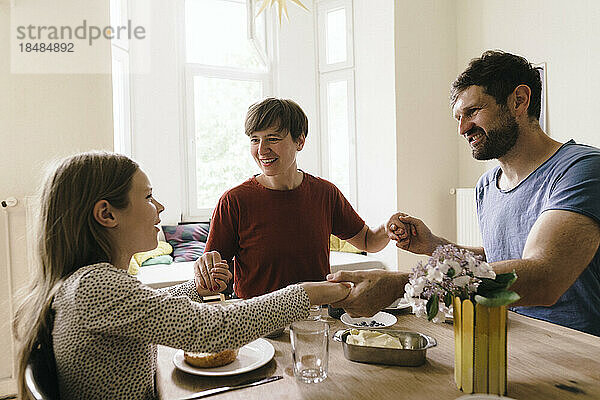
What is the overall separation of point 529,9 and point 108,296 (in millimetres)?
3766

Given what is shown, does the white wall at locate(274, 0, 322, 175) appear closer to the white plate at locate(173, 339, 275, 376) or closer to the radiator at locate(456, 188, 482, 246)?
the radiator at locate(456, 188, 482, 246)

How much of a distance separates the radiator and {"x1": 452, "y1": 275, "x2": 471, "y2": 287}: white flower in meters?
3.31

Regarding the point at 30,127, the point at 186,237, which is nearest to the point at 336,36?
the point at 186,237

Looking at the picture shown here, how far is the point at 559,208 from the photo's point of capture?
1463 mm

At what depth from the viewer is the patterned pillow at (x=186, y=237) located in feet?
14.4

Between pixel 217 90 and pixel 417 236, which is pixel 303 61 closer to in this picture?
pixel 217 90

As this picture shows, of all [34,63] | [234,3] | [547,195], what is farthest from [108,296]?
[234,3]

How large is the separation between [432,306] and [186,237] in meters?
3.85

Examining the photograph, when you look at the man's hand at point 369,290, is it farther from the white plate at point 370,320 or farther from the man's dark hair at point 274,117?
the man's dark hair at point 274,117

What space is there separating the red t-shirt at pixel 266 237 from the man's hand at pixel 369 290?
0.54m

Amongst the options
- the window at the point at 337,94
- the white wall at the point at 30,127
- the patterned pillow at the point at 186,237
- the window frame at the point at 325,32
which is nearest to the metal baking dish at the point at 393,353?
the white wall at the point at 30,127

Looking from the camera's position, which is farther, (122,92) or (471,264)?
(122,92)

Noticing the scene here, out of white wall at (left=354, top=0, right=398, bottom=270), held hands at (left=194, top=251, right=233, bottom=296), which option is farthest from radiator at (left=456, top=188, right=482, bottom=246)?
held hands at (left=194, top=251, right=233, bottom=296)

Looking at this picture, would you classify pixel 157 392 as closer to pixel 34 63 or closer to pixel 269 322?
pixel 269 322
